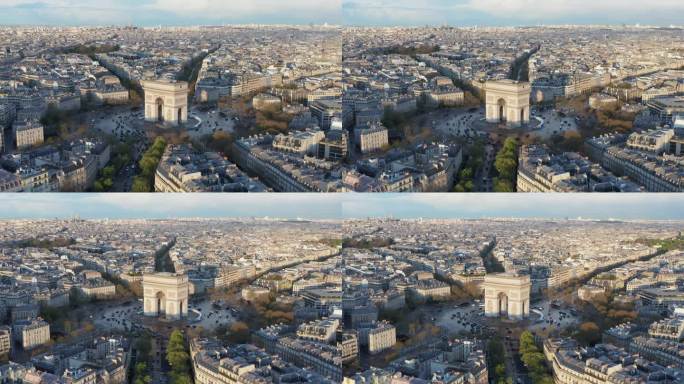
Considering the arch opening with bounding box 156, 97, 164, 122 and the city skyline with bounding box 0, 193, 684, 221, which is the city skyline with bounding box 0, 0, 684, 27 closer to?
the arch opening with bounding box 156, 97, 164, 122

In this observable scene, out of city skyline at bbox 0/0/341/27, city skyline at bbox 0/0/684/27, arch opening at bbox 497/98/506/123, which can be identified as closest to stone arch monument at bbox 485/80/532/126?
arch opening at bbox 497/98/506/123

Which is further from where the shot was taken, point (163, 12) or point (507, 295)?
point (507, 295)

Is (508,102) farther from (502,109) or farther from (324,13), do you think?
(324,13)

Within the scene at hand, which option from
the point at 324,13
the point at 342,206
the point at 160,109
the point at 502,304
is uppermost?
the point at 324,13

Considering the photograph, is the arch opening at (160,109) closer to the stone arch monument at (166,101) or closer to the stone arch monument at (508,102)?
the stone arch monument at (166,101)

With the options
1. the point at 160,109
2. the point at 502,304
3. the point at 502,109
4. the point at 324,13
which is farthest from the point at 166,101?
the point at 502,304

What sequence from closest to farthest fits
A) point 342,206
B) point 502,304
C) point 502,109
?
point 502,109 → point 342,206 → point 502,304

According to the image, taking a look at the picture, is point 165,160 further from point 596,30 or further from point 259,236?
point 596,30
